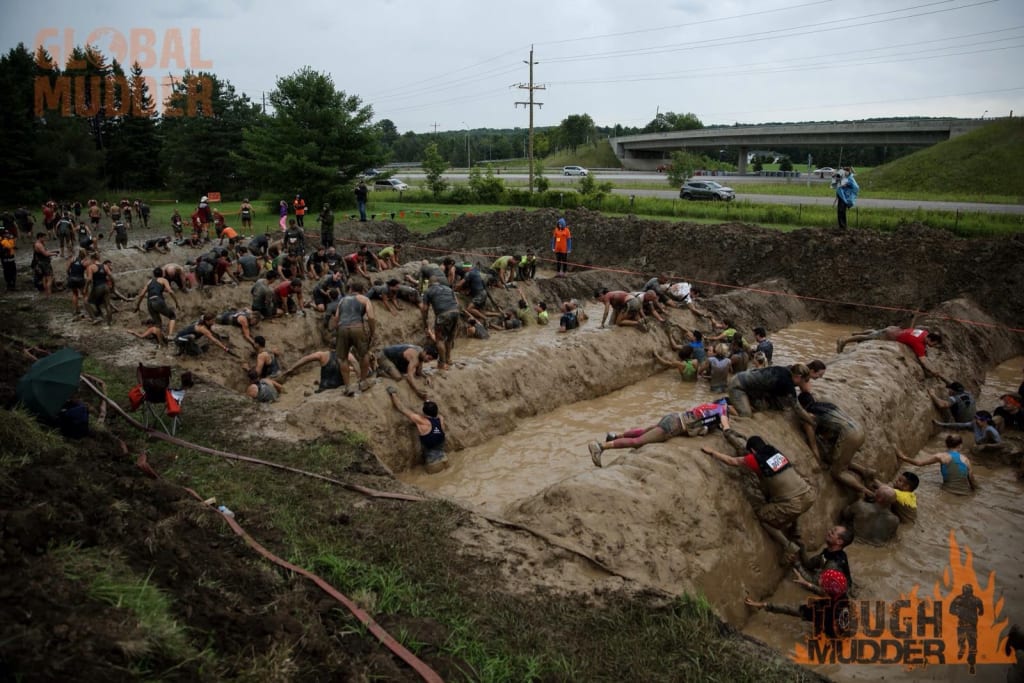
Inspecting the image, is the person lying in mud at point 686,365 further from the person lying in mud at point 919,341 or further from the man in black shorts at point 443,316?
the man in black shorts at point 443,316

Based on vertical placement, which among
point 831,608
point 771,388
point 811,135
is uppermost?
point 811,135

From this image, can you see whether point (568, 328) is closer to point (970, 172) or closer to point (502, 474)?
point (502, 474)

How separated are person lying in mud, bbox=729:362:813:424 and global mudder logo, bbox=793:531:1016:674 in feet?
7.98

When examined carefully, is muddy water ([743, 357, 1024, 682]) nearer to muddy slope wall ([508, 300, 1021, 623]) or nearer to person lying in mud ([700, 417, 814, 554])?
muddy slope wall ([508, 300, 1021, 623])

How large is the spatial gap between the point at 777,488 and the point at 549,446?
421cm

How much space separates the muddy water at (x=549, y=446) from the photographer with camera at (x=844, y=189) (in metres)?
8.26

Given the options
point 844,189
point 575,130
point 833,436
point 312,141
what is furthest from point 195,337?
point 575,130

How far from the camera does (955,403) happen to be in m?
11.2

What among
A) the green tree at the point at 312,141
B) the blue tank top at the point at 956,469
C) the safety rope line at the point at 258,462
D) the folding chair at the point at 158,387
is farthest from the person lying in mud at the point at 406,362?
the green tree at the point at 312,141

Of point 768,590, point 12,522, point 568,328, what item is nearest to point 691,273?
point 568,328

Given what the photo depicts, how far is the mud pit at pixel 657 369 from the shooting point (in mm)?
6574

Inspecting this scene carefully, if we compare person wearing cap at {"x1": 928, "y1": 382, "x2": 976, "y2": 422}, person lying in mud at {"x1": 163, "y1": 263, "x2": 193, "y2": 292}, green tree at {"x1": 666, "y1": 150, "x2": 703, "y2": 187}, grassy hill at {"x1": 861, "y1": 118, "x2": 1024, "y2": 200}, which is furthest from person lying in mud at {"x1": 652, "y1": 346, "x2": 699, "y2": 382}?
green tree at {"x1": 666, "y1": 150, "x2": 703, "y2": 187}

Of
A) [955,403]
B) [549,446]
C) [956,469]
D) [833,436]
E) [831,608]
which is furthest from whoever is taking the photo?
[955,403]

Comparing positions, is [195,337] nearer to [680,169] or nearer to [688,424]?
[688,424]
